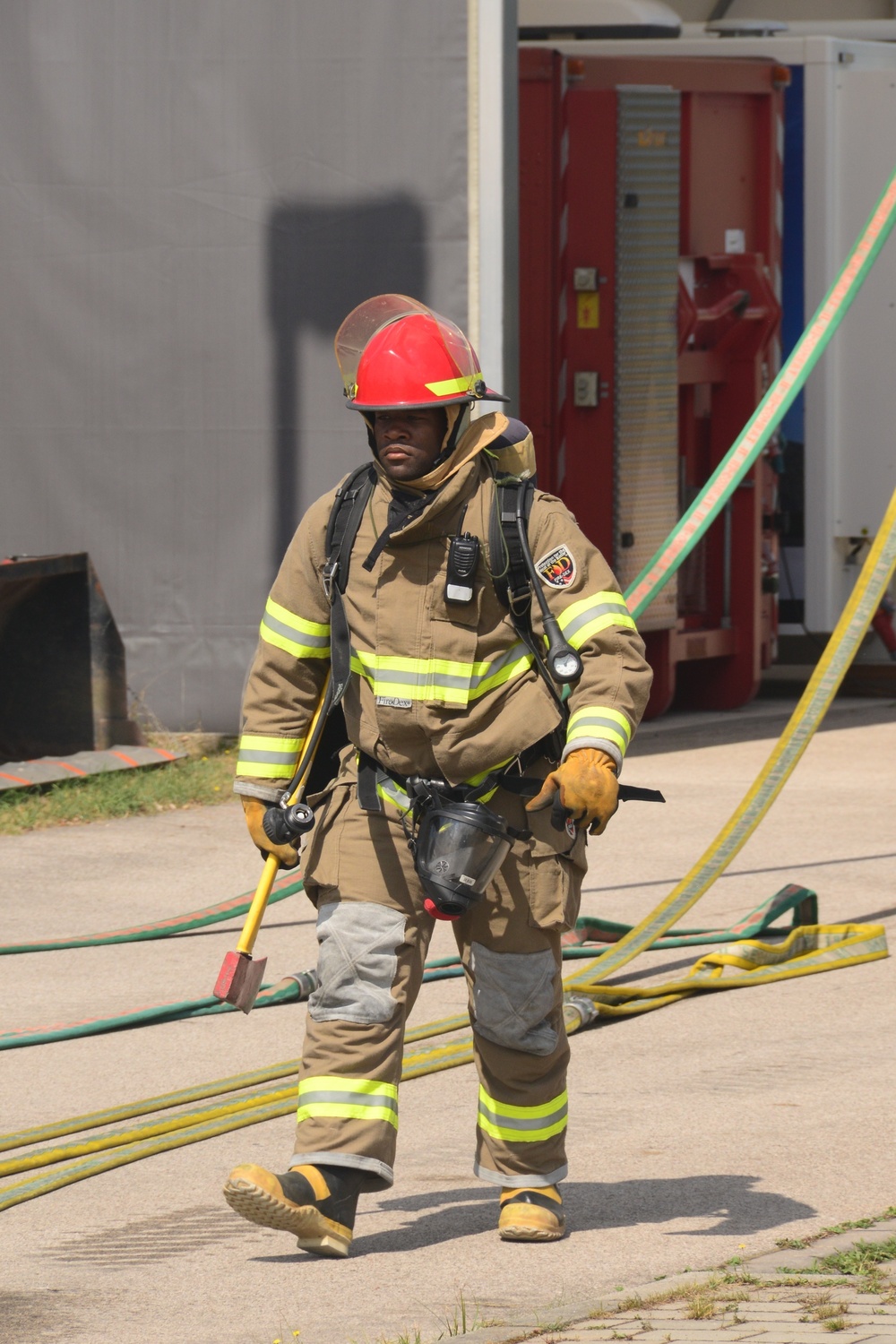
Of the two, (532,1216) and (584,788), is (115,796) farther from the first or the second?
(584,788)

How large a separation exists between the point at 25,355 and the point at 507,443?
22.9 ft

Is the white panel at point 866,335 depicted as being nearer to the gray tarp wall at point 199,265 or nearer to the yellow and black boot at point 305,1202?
the gray tarp wall at point 199,265

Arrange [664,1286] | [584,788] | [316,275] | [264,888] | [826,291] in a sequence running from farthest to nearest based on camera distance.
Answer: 1. [826,291]
2. [316,275]
3. [264,888]
4. [584,788]
5. [664,1286]

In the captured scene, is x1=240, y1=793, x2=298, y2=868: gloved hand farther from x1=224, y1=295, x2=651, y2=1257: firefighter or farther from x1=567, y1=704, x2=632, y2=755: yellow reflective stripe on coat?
x1=567, y1=704, x2=632, y2=755: yellow reflective stripe on coat

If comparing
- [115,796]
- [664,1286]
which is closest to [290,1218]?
[664,1286]

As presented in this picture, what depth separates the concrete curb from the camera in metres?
3.63

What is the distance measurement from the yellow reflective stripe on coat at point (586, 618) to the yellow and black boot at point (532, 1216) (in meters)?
1.04

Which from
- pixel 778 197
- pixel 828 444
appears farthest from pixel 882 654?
pixel 778 197

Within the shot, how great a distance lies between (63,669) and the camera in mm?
10188

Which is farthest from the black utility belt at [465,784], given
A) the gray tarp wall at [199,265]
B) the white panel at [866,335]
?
the white panel at [866,335]

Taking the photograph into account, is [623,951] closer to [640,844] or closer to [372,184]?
[640,844]

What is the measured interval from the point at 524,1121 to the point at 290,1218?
0.56 metres

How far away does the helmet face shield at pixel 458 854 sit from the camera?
4.09 m

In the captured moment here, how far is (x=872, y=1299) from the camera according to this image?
3.72 metres
